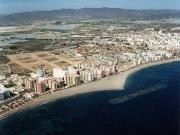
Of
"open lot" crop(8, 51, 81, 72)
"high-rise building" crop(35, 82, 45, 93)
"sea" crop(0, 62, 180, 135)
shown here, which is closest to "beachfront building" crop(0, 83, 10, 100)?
"high-rise building" crop(35, 82, 45, 93)

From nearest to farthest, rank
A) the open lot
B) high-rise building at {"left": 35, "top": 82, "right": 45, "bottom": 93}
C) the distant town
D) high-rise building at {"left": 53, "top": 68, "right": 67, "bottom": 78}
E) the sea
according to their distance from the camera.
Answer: the sea, high-rise building at {"left": 35, "top": 82, "right": 45, "bottom": 93}, the distant town, high-rise building at {"left": 53, "top": 68, "right": 67, "bottom": 78}, the open lot

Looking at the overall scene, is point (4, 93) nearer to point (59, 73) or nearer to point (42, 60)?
point (59, 73)

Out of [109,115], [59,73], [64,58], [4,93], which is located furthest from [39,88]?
[64,58]

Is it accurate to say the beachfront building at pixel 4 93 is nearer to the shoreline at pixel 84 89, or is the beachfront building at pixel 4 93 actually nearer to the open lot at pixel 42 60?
the shoreline at pixel 84 89

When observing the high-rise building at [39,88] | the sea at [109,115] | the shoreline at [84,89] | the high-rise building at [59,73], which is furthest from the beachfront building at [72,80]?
the sea at [109,115]

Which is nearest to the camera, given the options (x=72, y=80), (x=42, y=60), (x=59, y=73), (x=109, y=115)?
(x=109, y=115)

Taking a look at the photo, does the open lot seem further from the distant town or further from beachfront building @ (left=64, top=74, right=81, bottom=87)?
beachfront building @ (left=64, top=74, right=81, bottom=87)

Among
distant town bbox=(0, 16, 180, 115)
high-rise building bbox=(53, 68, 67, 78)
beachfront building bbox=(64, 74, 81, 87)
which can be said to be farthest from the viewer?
high-rise building bbox=(53, 68, 67, 78)
